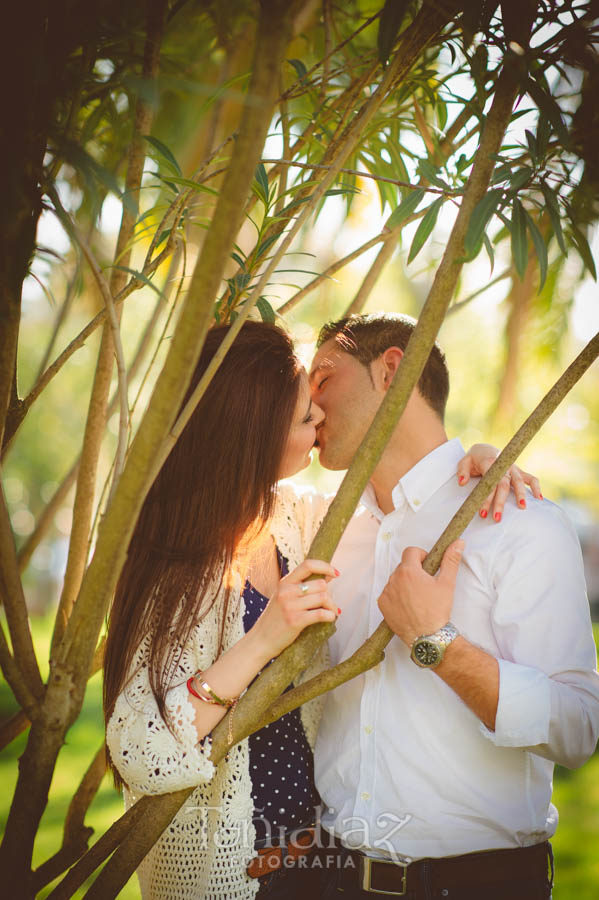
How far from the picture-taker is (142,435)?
35.3 inches

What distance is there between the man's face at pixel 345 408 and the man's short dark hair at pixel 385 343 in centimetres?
4

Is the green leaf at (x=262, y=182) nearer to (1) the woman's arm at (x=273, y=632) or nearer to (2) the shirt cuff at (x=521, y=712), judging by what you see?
(1) the woman's arm at (x=273, y=632)

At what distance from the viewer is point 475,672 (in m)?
1.37

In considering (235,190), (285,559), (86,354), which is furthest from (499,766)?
(86,354)

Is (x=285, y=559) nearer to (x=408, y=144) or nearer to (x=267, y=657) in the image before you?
(x=267, y=657)

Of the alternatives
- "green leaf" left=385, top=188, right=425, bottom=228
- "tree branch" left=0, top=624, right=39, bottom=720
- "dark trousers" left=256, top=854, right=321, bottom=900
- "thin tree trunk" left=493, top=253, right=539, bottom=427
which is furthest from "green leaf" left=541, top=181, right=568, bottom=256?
"thin tree trunk" left=493, top=253, right=539, bottom=427

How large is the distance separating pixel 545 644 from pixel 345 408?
881 millimetres

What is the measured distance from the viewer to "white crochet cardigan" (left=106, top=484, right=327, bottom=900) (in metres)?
1.25

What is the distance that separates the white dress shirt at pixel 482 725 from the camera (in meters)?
1.38

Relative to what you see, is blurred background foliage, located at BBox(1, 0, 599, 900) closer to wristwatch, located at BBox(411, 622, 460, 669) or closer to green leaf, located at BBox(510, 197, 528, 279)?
green leaf, located at BBox(510, 197, 528, 279)

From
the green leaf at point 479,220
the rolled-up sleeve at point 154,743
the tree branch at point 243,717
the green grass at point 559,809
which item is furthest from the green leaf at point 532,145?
the green grass at point 559,809

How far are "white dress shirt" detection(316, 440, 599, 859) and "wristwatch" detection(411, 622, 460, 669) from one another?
141mm

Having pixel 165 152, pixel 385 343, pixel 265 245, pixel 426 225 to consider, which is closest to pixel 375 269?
pixel 385 343

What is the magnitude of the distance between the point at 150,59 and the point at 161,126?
143cm
